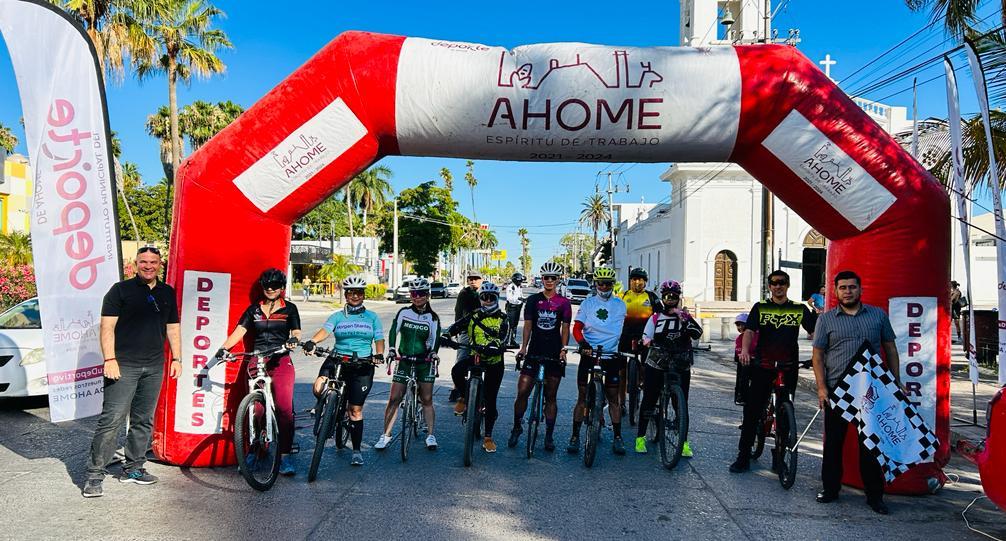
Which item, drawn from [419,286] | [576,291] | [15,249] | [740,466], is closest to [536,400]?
[419,286]

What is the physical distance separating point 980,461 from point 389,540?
4119 millimetres

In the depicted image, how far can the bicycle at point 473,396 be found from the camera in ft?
20.6

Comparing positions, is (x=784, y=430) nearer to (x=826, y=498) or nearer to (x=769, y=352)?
(x=826, y=498)

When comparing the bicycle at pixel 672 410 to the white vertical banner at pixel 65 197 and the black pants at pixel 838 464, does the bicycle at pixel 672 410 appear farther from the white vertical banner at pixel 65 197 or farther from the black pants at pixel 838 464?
the white vertical banner at pixel 65 197

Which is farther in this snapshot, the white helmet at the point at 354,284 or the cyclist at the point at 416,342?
the cyclist at the point at 416,342

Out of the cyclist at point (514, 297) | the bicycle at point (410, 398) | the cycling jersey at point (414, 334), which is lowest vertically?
the bicycle at point (410, 398)

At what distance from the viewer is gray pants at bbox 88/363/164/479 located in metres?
5.41

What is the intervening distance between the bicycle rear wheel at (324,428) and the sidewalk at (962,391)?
3.66m

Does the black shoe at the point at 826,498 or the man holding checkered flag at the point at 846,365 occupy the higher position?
the man holding checkered flag at the point at 846,365

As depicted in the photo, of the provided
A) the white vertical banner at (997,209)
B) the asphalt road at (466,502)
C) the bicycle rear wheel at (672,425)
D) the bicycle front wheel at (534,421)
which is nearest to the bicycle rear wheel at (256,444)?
the asphalt road at (466,502)

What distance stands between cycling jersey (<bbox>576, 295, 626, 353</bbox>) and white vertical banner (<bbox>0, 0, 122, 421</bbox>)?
4532 mm

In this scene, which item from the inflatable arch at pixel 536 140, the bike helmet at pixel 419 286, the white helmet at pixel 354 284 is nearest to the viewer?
the inflatable arch at pixel 536 140

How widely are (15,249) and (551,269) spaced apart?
17.6 meters

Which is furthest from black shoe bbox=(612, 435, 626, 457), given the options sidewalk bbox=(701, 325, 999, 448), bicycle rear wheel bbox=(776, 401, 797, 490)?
bicycle rear wheel bbox=(776, 401, 797, 490)
